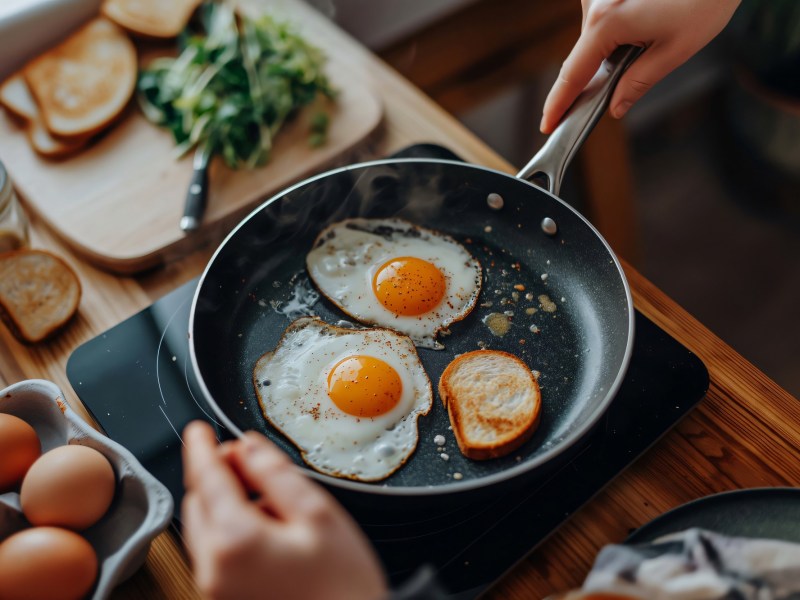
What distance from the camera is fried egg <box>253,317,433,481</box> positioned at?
105 cm

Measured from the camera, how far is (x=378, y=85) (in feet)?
5.35

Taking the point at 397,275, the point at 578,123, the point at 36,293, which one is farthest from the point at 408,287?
the point at 36,293

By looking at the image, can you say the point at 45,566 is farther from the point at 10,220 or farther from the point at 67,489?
the point at 10,220

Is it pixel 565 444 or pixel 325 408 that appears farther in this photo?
pixel 325 408

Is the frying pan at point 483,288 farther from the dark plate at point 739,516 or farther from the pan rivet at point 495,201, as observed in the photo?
the dark plate at point 739,516

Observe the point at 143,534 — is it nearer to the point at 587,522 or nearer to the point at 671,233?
the point at 587,522

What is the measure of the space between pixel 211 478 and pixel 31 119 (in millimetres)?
1220

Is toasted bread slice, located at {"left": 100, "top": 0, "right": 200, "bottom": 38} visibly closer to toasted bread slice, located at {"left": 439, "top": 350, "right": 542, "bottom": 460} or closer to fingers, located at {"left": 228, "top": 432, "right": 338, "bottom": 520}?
toasted bread slice, located at {"left": 439, "top": 350, "right": 542, "bottom": 460}

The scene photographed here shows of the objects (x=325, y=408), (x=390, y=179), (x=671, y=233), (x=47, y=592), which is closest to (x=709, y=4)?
(x=390, y=179)

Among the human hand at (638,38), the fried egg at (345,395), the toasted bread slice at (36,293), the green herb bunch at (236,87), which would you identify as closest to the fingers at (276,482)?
the fried egg at (345,395)

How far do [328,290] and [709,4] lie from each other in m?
0.75

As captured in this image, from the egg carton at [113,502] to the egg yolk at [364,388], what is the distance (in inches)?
12.1

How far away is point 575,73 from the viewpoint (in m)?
1.18

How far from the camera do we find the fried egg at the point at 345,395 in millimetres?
1047
